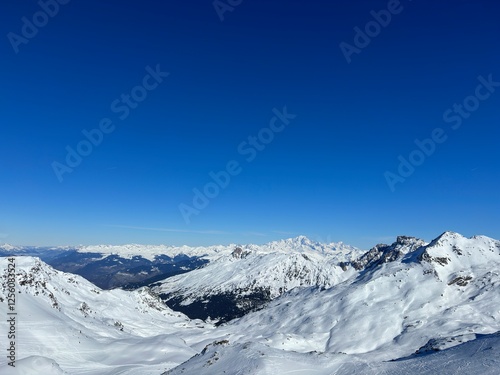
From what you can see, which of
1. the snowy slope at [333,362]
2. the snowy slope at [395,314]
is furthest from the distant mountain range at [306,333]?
the snowy slope at [395,314]

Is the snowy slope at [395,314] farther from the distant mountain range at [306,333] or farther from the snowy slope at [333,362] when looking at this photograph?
the snowy slope at [333,362]

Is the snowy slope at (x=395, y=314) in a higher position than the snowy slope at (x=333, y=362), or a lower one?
lower

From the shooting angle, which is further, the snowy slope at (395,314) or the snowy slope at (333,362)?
the snowy slope at (395,314)

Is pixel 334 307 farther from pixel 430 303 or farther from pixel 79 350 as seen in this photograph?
pixel 79 350

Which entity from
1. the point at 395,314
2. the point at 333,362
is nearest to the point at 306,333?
the point at 395,314

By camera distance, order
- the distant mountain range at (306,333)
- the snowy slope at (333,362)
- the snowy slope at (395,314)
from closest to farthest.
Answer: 1. the snowy slope at (333,362)
2. the distant mountain range at (306,333)
3. the snowy slope at (395,314)

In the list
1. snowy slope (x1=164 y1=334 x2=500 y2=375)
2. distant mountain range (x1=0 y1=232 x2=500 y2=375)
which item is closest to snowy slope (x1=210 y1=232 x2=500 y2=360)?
distant mountain range (x1=0 y1=232 x2=500 y2=375)

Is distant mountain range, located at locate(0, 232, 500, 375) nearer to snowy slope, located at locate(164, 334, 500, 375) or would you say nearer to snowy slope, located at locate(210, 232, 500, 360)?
snowy slope, located at locate(164, 334, 500, 375)

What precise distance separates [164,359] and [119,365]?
7967 mm

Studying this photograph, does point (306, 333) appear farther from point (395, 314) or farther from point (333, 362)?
point (333, 362)

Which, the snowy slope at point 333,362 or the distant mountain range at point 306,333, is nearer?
the snowy slope at point 333,362

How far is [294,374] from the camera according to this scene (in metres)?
32.1

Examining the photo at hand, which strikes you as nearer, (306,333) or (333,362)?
(333,362)

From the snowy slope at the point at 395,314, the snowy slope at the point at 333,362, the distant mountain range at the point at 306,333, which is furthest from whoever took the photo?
the snowy slope at the point at 395,314
